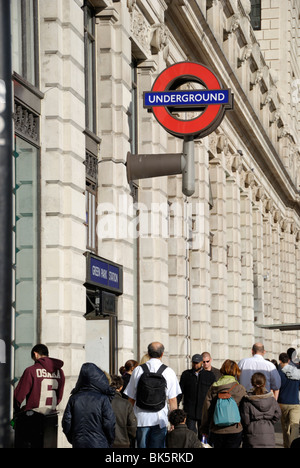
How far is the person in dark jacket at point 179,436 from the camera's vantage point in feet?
31.3

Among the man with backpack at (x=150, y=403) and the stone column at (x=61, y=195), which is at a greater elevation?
the stone column at (x=61, y=195)

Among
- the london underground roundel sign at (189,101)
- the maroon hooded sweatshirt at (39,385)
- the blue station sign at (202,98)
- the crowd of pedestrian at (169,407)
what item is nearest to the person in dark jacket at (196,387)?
the london underground roundel sign at (189,101)

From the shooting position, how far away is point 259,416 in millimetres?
11805

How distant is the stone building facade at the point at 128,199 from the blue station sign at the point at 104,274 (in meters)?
0.06

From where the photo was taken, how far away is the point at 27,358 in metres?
14.7

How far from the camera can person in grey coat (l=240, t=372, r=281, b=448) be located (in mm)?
11750

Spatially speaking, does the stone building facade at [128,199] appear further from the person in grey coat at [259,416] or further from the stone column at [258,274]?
the person in grey coat at [259,416]

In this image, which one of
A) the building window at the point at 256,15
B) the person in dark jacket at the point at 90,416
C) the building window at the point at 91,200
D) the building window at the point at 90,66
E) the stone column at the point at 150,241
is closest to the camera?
the person in dark jacket at the point at 90,416

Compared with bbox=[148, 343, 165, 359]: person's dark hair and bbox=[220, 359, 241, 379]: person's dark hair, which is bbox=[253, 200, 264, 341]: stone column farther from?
bbox=[148, 343, 165, 359]: person's dark hair

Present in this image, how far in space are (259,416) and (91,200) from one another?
8.58m

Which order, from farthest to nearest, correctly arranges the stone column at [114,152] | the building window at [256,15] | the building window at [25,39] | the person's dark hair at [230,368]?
the building window at [256,15] < the stone column at [114,152] < the building window at [25,39] < the person's dark hair at [230,368]

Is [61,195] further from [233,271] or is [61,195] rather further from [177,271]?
[233,271]

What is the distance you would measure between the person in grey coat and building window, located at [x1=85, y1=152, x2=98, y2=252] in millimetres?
7686

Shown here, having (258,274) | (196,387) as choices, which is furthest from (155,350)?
(258,274)
